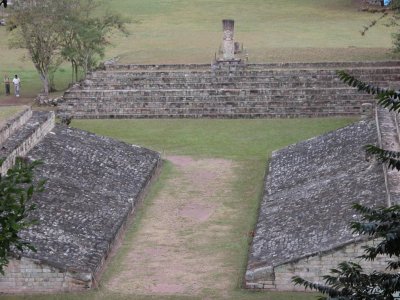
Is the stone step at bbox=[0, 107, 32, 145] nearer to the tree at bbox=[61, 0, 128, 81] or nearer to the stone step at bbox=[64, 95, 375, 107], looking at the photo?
the stone step at bbox=[64, 95, 375, 107]

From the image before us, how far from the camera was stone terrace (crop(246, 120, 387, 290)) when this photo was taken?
701 inches

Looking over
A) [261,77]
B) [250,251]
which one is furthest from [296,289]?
[261,77]

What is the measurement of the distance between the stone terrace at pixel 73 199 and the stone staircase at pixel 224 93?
701 centimetres

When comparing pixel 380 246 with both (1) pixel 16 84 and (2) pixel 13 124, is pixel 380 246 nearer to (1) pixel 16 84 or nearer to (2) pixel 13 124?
(2) pixel 13 124

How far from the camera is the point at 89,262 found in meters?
18.9

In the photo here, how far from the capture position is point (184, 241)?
21.3 m

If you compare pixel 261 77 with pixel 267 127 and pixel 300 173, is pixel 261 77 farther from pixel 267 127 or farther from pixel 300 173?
pixel 300 173

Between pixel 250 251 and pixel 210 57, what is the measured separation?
69.6 ft

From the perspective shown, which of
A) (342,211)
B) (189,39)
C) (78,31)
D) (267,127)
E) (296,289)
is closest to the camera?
(296,289)

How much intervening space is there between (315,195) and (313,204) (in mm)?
689

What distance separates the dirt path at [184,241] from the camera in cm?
1872

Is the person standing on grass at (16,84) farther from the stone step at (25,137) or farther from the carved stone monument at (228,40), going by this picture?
the stone step at (25,137)

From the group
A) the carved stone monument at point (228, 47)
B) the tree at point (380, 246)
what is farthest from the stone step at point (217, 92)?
the tree at point (380, 246)

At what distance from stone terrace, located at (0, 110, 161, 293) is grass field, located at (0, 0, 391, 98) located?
534 inches
